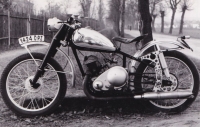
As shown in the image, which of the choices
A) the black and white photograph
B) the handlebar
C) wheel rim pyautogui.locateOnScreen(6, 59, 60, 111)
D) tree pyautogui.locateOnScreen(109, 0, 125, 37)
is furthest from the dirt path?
tree pyautogui.locateOnScreen(109, 0, 125, 37)

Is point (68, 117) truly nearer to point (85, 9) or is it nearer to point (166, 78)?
point (166, 78)

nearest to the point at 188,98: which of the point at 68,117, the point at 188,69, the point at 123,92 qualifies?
the point at 188,69

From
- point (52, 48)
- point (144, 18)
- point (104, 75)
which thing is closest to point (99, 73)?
point (104, 75)

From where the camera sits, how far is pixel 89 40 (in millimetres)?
3531

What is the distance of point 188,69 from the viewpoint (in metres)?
3.79

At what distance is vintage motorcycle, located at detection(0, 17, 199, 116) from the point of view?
3.55m

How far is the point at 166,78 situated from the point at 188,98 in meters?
0.37

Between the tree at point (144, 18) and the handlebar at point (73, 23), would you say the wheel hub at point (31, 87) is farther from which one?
the tree at point (144, 18)

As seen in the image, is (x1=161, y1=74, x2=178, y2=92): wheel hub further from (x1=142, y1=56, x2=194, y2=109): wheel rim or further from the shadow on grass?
the shadow on grass

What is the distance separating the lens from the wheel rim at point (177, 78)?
3793 millimetres

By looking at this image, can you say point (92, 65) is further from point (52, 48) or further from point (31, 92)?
point (31, 92)

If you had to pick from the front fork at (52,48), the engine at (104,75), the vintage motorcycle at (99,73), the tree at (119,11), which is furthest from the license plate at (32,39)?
the tree at (119,11)

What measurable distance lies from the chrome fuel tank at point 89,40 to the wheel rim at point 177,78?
0.64 metres

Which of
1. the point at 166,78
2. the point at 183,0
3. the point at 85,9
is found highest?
the point at 183,0
